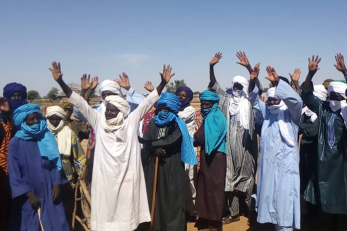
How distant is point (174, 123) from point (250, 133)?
1529mm

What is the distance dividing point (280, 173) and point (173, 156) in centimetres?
157

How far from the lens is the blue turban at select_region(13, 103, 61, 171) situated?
382 centimetres

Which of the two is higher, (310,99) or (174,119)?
(310,99)

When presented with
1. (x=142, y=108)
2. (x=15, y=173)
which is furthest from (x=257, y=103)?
(x=15, y=173)

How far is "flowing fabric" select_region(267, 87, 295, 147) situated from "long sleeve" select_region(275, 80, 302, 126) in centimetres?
19

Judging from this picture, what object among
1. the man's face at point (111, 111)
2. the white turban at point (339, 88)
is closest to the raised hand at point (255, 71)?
the white turban at point (339, 88)

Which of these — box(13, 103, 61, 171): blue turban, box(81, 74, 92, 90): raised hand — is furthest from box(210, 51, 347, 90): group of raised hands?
box(13, 103, 61, 171): blue turban

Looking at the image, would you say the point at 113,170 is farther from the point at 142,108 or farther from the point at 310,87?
the point at 310,87

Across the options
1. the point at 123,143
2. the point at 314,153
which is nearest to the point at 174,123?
the point at 123,143

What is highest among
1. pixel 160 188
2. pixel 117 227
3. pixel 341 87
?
pixel 341 87

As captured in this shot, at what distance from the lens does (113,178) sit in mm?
3967

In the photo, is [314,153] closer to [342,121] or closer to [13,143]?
[342,121]

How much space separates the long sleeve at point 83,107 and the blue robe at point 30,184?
710 mm

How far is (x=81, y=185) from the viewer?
475 centimetres
